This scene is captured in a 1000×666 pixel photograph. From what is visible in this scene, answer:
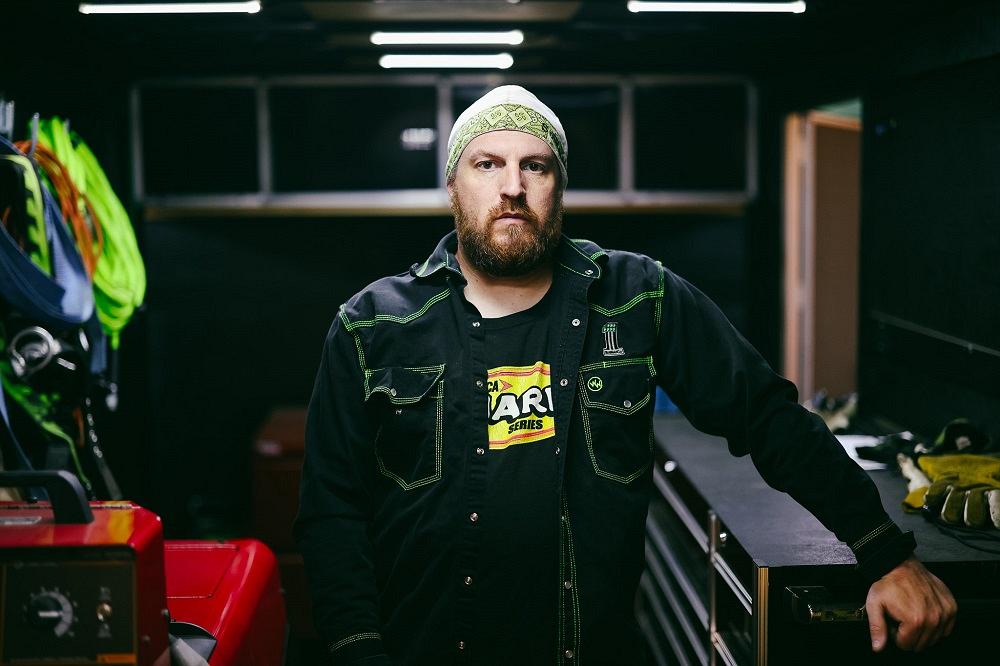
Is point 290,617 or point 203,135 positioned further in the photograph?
point 203,135

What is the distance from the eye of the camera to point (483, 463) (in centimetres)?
175

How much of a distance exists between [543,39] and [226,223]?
2.20 meters

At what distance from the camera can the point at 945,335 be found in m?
2.94

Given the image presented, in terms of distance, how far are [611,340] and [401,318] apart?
16.9 inches

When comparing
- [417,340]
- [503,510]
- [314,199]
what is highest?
[314,199]

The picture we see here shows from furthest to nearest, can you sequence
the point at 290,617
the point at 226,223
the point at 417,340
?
the point at 226,223, the point at 290,617, the point at 417,340

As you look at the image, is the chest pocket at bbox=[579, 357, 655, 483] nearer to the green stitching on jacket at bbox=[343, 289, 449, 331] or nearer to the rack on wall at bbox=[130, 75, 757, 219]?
the green stitching on jacket at bbox=[343, 289, 449, 331]

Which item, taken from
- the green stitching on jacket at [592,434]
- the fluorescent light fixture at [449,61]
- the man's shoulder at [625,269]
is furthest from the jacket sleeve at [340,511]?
the fluorescent light fixture at [449,61]

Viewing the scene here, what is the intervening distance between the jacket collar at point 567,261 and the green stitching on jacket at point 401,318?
5 cm

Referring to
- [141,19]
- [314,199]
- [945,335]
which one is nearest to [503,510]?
[945,335]

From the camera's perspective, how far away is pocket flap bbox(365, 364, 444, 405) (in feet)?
5.85

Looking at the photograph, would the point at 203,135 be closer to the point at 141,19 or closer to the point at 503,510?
the point at 141,19

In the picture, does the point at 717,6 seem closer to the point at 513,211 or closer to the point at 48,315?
the point at 513,211

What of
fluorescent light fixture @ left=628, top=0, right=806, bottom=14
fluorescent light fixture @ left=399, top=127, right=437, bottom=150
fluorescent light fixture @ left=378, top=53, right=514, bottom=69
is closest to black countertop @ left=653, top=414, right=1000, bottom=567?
fluorescent light fixture @ left=628, top=0, right=806, bottom=14
